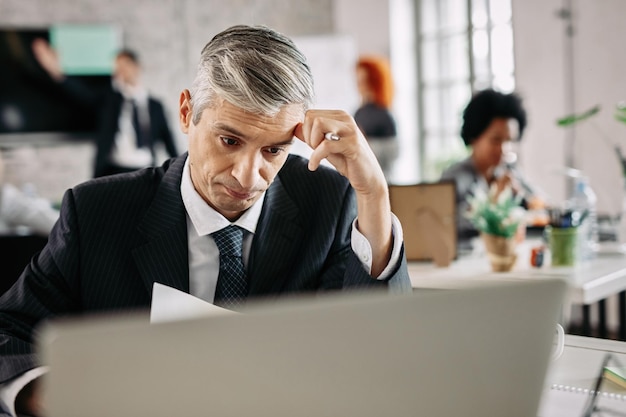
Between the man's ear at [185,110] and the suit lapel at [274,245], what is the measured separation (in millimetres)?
210

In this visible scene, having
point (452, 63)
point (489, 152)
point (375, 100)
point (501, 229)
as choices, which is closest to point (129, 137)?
point (375, 100)

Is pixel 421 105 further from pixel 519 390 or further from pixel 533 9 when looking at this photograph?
pixel 519 390

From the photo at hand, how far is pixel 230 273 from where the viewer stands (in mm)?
1326

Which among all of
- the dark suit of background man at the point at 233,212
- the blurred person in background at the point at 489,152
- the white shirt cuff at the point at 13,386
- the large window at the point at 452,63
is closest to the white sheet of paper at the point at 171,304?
the white shirt cuff at the point at 13,386

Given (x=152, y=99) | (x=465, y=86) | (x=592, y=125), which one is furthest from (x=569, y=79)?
(x=152, y=99)

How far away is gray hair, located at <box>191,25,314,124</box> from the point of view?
1188mm

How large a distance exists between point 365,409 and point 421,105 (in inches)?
242

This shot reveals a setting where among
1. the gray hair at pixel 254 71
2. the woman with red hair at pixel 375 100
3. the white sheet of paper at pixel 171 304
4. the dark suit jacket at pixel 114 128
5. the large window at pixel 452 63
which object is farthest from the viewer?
the dark suit jacket at pixel 114 128

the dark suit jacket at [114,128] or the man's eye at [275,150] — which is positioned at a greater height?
the dark suit jacket at [114,128]

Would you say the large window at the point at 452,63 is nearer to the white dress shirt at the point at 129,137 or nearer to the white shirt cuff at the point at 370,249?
the white dress shirt at the point at 129,137

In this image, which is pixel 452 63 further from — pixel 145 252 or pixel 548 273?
pixel 145 252

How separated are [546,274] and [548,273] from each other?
10mm

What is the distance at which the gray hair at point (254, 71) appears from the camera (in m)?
1.19

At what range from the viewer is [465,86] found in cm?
601
